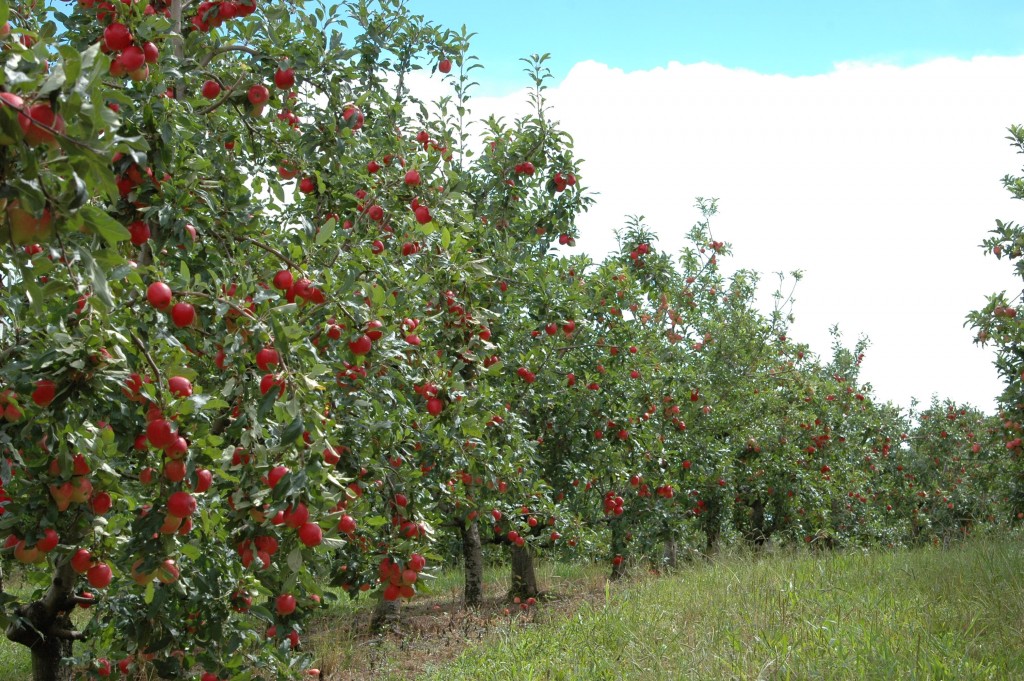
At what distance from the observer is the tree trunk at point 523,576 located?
10367mm

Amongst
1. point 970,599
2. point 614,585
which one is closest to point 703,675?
point 970,599

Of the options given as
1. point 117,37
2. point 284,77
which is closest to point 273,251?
point 117,37

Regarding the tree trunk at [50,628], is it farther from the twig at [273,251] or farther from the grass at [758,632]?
the twig at [273,251]

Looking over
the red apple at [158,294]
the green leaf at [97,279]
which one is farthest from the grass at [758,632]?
the green leaf at [97,279]

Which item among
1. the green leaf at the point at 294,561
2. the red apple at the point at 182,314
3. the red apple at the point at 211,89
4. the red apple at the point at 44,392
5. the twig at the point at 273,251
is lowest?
the green leaf at the point at 294,561

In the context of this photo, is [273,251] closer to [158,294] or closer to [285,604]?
[158,294]

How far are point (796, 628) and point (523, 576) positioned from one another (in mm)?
5892

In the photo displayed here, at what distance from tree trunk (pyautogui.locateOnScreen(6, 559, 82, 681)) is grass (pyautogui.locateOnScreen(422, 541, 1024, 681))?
2.63 meters

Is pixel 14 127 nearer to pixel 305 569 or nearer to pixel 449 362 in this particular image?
pixel 305 569

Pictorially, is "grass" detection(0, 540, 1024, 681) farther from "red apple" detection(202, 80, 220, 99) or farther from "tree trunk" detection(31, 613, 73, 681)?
"red apple" detection(202, 80, 220, 99)

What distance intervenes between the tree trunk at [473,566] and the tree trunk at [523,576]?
45 cm

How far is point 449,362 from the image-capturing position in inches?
191

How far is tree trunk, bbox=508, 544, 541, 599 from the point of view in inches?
408

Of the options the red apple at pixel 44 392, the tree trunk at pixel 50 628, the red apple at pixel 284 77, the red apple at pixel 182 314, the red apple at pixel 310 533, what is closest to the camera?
the red apple at pixel 44 392
